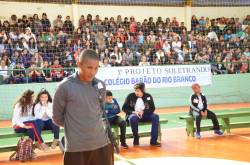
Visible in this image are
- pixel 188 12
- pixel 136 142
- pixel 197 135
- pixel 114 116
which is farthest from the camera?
pixel 188 12

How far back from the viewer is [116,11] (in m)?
18.2

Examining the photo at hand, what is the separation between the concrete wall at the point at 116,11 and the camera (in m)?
16.2

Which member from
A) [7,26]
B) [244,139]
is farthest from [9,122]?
[244,139]

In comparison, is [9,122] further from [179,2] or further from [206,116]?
[179,2]

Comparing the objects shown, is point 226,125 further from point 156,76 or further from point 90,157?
point 90,157

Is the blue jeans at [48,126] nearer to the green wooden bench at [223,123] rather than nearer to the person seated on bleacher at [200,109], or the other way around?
the green wooden bench at [223,123]

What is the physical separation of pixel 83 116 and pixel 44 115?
4.69 m

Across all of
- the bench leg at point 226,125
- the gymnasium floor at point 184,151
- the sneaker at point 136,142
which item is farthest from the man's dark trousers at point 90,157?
the bench leg at point 226,125

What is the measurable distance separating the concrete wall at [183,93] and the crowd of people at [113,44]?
314mm

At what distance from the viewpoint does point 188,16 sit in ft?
64.3

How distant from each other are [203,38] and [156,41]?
2.44m

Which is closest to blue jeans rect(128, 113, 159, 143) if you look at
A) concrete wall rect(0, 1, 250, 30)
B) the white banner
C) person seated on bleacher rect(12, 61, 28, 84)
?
the white banner

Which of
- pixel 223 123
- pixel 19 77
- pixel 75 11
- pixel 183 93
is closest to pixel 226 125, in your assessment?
pixel 223 123

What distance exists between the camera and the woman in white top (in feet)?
24.8
